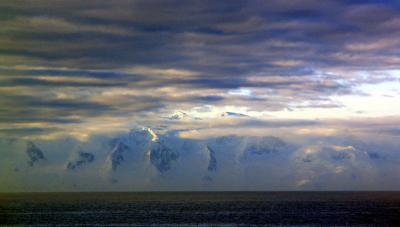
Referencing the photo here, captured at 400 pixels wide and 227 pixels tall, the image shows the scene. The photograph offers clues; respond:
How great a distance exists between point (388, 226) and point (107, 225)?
54.2m

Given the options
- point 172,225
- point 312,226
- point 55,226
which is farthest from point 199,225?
point 55,226

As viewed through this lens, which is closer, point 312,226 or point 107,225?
point 312,226

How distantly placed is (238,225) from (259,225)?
4038mm

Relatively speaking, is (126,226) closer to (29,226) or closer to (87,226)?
(87,226)

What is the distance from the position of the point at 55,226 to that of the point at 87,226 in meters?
7.92

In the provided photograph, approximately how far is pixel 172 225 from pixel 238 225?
13212 mm

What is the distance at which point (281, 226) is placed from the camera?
110 m

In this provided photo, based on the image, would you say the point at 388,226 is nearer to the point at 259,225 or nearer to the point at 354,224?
the point at 354,224

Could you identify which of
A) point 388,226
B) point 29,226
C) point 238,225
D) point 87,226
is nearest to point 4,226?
point 29,226

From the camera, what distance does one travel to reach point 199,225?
11081cm

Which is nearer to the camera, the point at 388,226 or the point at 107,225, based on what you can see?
the point at 388,226

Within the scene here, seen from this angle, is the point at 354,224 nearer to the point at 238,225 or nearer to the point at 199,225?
the point at 238,225

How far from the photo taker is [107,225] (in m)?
115

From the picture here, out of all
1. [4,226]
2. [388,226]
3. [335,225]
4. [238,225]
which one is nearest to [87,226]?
[4,226]
